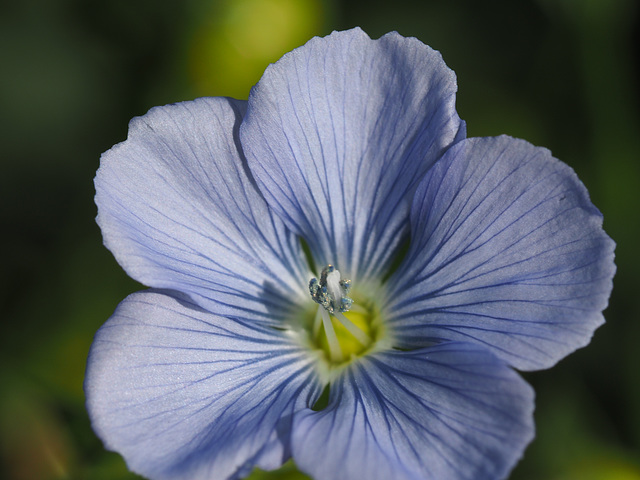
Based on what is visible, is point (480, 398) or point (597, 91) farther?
point (597, 91)

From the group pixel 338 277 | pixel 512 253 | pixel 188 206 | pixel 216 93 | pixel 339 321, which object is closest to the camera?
pixel 512 253

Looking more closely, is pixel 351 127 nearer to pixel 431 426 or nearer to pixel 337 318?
pixel 337 318

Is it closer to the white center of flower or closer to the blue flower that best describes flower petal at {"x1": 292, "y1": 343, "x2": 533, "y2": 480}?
the blue flower

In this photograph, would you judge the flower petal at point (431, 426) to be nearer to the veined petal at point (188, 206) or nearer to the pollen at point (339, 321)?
the pollen at point (339, 321)

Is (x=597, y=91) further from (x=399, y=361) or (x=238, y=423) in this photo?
(x=238, y=423)

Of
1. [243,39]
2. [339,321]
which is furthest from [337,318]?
[243,39]

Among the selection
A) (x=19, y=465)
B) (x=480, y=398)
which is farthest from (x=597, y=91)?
(x=19, y=465)
